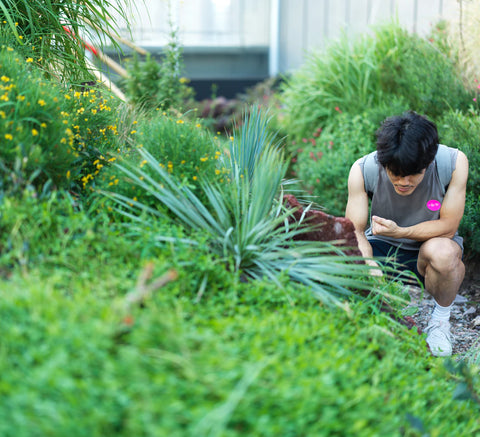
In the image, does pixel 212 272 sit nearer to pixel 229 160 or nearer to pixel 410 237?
pixel 229 160

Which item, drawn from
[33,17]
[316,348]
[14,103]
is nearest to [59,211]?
[14,103]

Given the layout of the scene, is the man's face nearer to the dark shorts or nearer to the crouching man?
the crouching man

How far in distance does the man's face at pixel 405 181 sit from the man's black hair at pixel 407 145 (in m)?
0.04

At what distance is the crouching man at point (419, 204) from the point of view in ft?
9.64

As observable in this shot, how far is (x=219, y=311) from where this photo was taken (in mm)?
2014

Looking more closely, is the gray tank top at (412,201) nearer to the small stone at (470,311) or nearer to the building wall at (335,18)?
the small stone at (470,311)

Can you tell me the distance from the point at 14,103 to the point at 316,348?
64.1 inches

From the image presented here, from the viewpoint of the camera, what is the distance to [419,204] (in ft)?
10.8

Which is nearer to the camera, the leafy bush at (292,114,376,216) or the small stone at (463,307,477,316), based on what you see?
the small stone at (463,307,477,316)

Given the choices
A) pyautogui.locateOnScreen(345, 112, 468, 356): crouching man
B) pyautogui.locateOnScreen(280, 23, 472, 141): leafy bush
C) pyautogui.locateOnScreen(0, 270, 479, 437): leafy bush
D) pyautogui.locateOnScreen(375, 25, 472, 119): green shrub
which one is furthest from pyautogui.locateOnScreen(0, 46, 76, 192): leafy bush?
pyautogui.locateOnScreen(280, 23, 472, 141): leafy bush

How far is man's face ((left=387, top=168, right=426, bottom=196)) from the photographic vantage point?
118 inches

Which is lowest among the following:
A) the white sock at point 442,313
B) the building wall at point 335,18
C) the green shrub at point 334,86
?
the white sock at point 442,313

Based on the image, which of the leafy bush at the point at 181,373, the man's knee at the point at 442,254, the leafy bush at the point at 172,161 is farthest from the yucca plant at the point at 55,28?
the man's knee at the point at 442,254

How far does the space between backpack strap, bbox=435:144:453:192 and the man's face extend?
117mm
